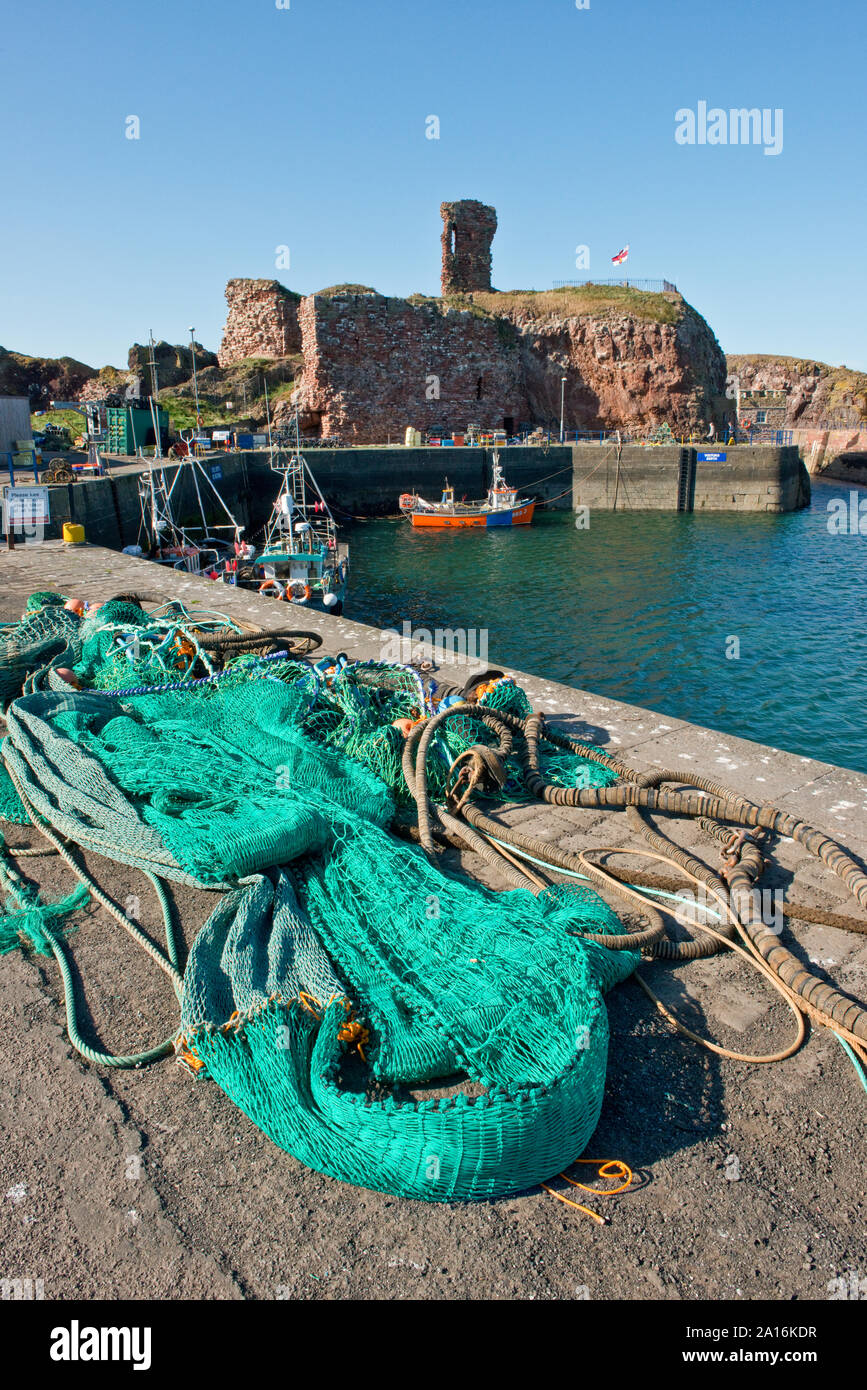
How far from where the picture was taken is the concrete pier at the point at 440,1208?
7.48 ft

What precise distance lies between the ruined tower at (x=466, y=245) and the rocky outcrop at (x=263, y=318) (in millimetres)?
9853

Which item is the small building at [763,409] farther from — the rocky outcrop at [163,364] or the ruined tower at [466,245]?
the rocky outcrop at [163,364]

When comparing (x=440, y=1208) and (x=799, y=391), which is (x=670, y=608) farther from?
(x=799, y=391)

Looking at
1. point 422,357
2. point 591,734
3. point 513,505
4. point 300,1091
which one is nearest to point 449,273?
point 422,357

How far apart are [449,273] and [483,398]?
10.2 meters

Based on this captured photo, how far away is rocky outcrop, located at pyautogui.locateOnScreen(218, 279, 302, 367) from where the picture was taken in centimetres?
4756

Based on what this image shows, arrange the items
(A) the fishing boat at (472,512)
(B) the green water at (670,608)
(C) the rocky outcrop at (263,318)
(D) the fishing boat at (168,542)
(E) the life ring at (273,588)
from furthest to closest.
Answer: (C) the rocky outcrop at (263,318)
(A) the fishing boat at (472,512)
(D) the fishing boat at (168,542)
(E) the life ring at (273,588)
(B) the green water at (670,608)

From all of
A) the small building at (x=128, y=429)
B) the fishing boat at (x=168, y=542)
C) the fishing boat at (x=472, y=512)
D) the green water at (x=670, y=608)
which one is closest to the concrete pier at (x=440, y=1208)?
the green water at (x=670, y=608)

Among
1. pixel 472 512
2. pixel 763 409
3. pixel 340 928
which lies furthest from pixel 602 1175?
pixel 763 409

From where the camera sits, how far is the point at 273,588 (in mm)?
16578

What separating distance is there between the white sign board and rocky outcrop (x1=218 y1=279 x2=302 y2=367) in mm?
36330

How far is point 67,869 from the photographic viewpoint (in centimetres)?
425

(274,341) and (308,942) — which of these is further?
(274,341)
